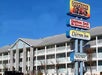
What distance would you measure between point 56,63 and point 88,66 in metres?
11.4

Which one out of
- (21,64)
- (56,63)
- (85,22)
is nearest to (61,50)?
(56,63)

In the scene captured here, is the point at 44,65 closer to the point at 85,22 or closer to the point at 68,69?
the point at 68,69

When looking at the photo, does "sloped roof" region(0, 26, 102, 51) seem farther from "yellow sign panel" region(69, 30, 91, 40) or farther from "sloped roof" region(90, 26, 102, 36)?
"yellow sign panel" region(69, 30, 91, 40)

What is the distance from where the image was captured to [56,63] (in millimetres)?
86625

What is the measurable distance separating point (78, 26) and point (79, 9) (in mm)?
2716

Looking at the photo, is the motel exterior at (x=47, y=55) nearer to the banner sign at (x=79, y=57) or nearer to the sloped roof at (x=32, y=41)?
the sloped roof at (x=32, y=41)

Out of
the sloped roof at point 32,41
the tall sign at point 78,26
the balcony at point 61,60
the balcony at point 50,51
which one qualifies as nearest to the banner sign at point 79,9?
the tall sign at point 78,26

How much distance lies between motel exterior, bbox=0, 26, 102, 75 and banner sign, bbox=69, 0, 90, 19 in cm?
1829

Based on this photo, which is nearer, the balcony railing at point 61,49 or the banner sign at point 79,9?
the banner sign at point 79,9

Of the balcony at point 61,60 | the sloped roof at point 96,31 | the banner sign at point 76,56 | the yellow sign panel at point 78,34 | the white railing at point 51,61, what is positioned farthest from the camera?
the white railing at point 51,61

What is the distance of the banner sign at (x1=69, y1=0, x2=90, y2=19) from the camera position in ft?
177

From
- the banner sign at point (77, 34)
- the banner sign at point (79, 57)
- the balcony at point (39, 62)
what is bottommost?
the banner sign at point (79, 57)

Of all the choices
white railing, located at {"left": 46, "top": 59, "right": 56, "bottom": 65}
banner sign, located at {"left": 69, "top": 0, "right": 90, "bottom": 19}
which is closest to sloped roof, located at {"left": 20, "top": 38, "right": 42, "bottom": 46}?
Answer: white railing, located at {"left": 46, "top": 59, "right": 56, "bottom": 65}

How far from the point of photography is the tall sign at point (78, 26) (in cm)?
5307
